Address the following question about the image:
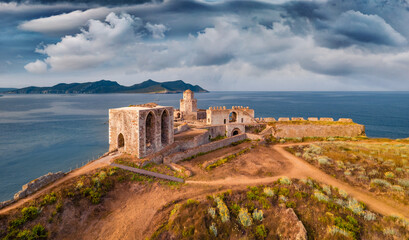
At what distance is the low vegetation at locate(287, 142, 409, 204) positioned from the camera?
20.0 metres

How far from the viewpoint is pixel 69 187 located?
15.9m

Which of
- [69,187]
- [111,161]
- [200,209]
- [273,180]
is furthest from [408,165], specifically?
[69,187]

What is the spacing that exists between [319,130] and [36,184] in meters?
46.4

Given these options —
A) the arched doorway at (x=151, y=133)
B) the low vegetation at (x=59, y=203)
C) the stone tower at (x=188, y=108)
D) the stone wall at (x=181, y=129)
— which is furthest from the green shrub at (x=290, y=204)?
the stone tower at (x=188, y=108)

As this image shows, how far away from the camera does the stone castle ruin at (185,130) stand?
74.2 ft

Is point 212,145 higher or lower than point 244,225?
higher

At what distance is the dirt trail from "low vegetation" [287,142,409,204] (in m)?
0.98

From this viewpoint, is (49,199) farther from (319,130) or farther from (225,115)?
(319,130)

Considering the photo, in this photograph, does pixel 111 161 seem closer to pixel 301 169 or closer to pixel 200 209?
pixel 200 209

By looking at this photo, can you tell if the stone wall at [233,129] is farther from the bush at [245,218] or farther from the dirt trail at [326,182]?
the bush at [245,218]

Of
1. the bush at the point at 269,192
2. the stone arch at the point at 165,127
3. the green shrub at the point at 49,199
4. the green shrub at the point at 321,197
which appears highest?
the stone arch at the point at 165,127

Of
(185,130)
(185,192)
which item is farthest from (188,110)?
(185,192)

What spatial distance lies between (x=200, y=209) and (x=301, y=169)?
15.4 metres

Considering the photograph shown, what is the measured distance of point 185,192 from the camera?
1784 cm
